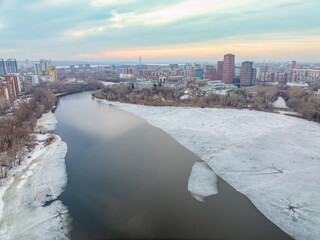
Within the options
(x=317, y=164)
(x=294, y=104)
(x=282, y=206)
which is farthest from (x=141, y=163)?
(x=294, y=104)

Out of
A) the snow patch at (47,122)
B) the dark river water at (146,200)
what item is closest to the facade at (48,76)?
the snow patch at (47,122)

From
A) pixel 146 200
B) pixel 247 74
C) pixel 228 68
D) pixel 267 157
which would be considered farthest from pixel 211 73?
pixel 146 200

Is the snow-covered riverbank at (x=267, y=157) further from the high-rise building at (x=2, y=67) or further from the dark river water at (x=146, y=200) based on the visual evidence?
the high-rise building at (x=2, y=67)

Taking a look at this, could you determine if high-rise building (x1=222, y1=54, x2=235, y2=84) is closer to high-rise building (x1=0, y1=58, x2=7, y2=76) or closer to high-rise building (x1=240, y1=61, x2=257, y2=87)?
high-rise building (x1=240, y1=61, x2=257, y2=87)

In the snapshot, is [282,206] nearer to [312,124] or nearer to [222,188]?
[222,188]

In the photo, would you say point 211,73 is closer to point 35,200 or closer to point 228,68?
point 228,68

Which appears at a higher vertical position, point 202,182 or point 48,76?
point 48,76
